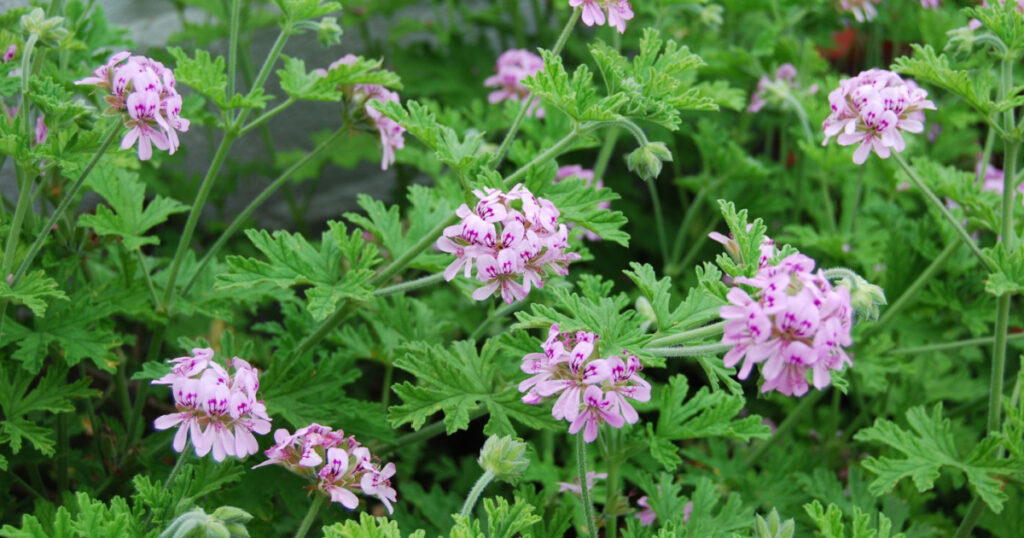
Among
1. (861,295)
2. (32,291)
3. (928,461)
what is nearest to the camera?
(861,295)

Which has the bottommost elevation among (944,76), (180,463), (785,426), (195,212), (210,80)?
(785,426)

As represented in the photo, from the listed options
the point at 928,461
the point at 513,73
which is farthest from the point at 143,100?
the point at 928,461

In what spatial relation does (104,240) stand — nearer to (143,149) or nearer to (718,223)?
(143,149)

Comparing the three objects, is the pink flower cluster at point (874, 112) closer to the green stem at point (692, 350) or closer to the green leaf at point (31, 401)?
the green stem at point (692, 350)

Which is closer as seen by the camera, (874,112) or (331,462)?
(331,462)

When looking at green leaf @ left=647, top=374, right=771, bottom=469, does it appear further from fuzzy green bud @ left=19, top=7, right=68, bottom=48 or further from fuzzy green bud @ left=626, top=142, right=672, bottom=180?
fuzzy green bud @ left=19, top=7, right=68, bottom=48

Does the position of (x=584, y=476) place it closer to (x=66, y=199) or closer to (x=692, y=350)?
(x=692, y=350)
